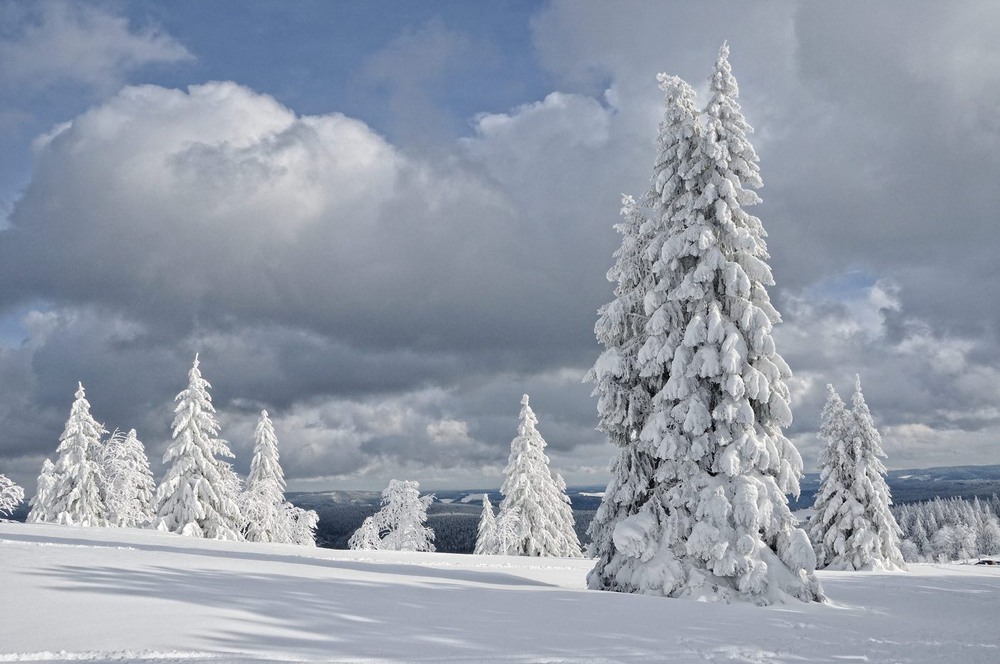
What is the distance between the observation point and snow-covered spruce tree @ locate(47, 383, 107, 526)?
4691 cm

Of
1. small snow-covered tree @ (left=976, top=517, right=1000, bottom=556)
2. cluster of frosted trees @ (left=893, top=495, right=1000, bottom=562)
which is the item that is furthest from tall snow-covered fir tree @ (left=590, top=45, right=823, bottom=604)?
small snow-covered tree @ (left=976, top=517, right=1000, bottom=556)

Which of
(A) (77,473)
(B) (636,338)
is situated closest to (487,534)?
(A) (77,473)

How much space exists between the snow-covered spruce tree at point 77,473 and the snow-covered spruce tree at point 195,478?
9.82 meters

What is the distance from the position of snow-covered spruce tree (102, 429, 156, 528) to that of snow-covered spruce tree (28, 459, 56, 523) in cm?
335

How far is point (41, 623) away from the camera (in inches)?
392

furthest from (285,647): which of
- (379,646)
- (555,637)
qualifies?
(555,637)

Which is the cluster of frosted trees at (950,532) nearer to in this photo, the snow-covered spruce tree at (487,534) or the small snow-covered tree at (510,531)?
the snow-covered spruce tree at (487,534)

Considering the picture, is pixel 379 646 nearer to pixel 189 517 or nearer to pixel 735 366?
pixel 735 366

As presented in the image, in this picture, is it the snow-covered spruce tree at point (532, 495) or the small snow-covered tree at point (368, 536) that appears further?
the small snow-covered tree at point (368, 536)

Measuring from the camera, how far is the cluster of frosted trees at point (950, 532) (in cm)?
11800

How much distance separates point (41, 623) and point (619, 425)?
15.2 meters

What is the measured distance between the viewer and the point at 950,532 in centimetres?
12088

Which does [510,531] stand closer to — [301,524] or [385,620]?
[301,524]

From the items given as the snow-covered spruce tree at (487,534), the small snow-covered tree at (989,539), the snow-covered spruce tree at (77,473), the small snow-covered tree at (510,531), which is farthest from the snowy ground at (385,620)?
the small snow-covered tree at (989,539)
